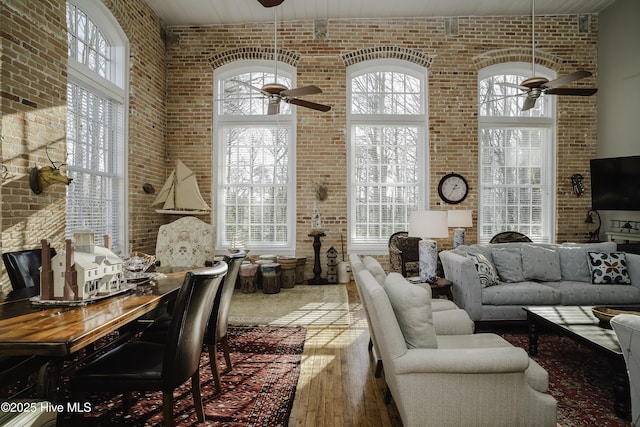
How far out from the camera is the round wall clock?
6.46 meters

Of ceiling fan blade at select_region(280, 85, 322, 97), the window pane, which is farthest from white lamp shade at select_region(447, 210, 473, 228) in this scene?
ceiling fan blade at select_region(280, 85, 322, 97)

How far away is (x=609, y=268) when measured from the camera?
4094mm

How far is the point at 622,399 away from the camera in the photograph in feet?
7.61

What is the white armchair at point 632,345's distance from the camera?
151cm

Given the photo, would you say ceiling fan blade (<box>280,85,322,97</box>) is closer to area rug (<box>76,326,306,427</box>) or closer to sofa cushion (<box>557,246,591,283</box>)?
area rug (<box>76,326,306,427</box>)

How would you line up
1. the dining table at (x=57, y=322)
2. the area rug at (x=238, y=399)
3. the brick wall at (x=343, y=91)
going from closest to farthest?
the dining table at (x=57, y=322) → the area rug at (x=238, y=399) → the brick wall at (x=343, y=91)

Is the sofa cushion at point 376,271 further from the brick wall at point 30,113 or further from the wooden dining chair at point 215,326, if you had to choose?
the brick wall at point 30,113

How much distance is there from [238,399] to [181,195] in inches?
164

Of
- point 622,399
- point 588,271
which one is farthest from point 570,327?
point 588,271

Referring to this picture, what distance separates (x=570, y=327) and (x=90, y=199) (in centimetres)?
524

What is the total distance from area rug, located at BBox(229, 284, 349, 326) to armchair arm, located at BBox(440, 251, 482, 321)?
4.28 feet

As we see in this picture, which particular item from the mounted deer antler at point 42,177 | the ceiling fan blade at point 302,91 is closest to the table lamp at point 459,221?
the ceiling fan blade at point 302,91

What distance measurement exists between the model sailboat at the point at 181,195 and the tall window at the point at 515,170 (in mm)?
4972

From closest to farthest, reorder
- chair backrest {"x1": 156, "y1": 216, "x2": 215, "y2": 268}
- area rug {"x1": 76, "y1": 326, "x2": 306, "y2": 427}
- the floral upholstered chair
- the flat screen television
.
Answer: area rug {"x1": 76, "y1": 326, "x2": 306, "y2": 427}
chair backrest {"x1": 156, "y1": 216, "x2": 215, "y2": 268}
the flat screen television
the floral upholstered chair
